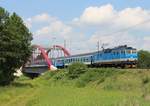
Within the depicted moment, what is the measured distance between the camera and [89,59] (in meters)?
93.4

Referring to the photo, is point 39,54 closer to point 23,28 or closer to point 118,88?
point 23,28

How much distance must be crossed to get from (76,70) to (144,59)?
17507mm

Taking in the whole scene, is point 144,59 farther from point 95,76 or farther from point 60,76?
point 95,76

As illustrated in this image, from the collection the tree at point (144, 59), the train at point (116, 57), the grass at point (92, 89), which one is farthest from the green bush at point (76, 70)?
the tree at point (144, 59)

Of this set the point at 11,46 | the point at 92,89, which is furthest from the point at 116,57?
the point at 92,89

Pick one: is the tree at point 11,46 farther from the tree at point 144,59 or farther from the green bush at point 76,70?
the tree at point 144,59

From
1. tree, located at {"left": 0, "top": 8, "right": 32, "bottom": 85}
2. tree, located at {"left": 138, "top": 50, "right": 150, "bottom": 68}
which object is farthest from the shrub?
tree, located at {"left": 138, "top": 50, "right": 150, "bottom": 68}

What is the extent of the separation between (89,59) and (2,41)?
28.1 m

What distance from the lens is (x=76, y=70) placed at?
281ft

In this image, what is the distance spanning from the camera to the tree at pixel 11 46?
69000 millimetres

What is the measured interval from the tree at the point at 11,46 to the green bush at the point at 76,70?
566 inches

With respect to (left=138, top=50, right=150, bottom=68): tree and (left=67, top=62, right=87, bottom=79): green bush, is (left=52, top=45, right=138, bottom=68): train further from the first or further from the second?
(left=138, top=50, right=150, bottom=68): tree

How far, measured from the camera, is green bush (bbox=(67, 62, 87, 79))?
3341 inches

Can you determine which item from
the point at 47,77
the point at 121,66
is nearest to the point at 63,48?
the point at 47,77
